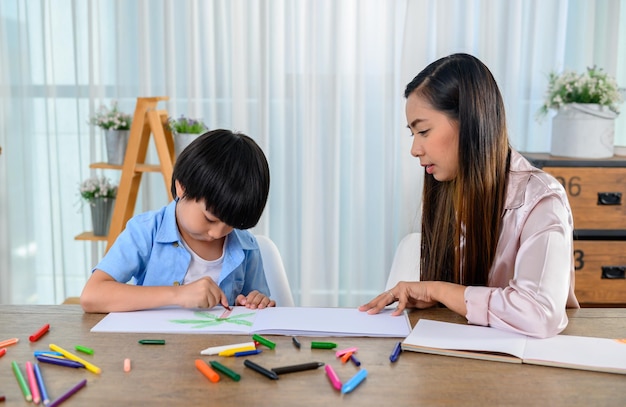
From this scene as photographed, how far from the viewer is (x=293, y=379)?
45.4 inches

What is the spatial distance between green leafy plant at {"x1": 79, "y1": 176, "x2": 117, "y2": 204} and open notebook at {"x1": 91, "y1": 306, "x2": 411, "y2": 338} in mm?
1756

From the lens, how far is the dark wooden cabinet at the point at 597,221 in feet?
9.46

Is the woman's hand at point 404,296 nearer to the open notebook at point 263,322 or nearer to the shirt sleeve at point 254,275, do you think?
the open notebook at point 263,322

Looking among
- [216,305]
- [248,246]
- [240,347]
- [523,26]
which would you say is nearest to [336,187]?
[523,26]

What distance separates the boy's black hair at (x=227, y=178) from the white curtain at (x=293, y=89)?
180 centimetres

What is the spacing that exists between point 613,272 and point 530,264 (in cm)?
172

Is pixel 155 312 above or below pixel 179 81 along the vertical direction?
below

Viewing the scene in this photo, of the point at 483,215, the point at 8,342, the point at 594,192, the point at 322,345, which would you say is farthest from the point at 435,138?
the point at 594,192

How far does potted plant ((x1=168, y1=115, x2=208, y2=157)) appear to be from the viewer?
293cm

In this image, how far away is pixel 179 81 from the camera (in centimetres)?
347

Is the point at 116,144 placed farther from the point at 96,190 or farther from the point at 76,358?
the point at 76,358

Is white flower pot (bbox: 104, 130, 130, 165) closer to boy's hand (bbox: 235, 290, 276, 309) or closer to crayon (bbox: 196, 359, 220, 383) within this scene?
boy's hand (bbox: 235, 290, 276, 309)

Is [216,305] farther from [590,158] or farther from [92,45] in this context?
[92,45]

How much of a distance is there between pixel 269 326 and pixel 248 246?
0.48 metres
